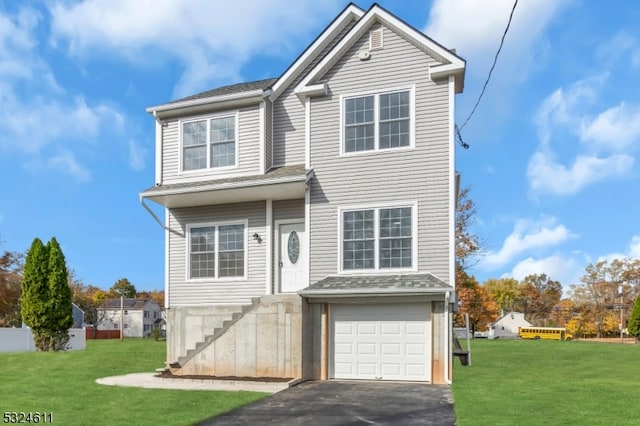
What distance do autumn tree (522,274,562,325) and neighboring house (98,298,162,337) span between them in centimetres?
5680

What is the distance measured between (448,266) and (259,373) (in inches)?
219

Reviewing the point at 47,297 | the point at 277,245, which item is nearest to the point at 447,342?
the point at 277,245

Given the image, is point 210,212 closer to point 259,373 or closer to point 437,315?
point 259,373

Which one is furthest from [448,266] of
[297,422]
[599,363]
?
[599,363]

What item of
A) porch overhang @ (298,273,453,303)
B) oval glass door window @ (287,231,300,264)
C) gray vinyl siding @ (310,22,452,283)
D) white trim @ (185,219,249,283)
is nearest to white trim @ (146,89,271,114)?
gray vinyl siding @ (310,22,452,283)

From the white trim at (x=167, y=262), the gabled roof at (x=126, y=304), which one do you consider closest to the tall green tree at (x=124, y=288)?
the gabled roof at (x=126, y=304)

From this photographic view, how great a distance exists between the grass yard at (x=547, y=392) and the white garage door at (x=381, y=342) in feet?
4.08

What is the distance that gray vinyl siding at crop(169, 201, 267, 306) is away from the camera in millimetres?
16188

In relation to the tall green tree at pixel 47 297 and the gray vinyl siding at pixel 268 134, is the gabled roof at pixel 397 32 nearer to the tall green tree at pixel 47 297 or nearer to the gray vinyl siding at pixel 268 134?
the gray vinyl siding at pixel 268 134

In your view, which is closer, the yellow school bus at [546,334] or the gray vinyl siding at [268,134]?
the gray vinyl siding at [268,134]

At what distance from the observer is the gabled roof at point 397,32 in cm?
1399

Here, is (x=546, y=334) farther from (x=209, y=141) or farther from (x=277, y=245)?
(x=209, y=141)

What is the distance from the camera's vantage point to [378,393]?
11664 millimetres

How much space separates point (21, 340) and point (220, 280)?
70.3 ft
